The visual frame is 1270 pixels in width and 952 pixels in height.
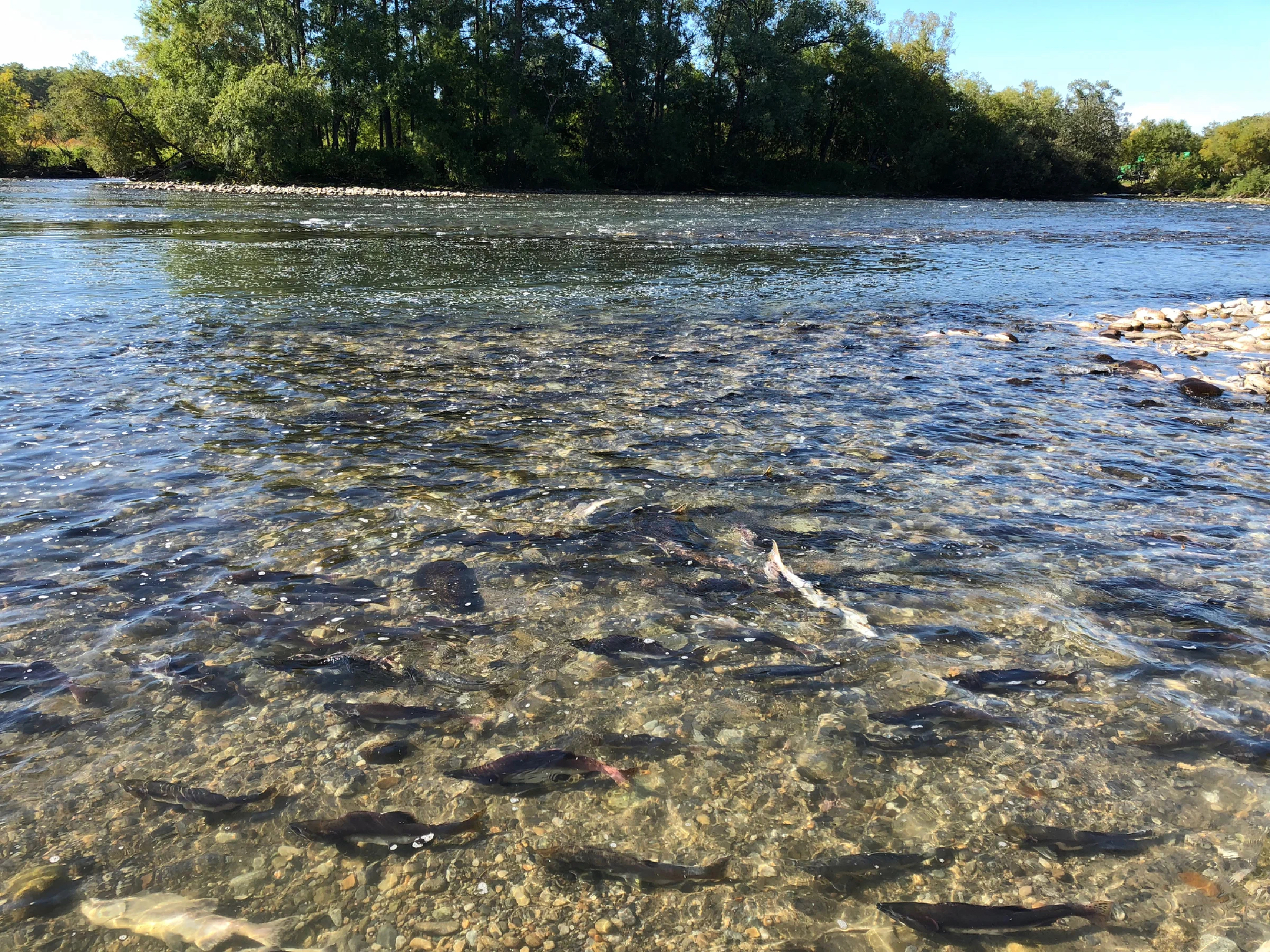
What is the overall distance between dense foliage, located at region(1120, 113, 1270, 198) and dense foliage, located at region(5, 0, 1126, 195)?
13667mm

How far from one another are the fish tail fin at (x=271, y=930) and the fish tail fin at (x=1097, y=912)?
8.06ft

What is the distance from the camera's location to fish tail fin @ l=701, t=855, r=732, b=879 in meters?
2.52

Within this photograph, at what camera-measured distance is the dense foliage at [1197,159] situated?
3246 inches

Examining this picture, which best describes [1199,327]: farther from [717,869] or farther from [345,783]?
[345,783]

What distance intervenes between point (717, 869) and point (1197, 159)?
367 feet

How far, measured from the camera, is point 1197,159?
8625 cm

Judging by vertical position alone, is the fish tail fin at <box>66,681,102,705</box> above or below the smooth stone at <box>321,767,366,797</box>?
above

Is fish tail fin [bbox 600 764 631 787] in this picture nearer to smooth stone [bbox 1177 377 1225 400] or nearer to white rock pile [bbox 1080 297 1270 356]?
smooth stone [bbox 1177 377 1225 400]

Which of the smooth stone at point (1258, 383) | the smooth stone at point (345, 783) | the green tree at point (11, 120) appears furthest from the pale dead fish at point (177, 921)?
the green tree at point (11, 120)

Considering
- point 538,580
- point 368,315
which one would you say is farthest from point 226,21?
point 538,580

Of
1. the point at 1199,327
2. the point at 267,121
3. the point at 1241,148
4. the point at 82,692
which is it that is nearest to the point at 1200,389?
the point at 1199,327

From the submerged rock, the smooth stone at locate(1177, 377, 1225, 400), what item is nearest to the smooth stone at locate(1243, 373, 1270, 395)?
the smooth stone at locate(1177, 377, 1225, 400)

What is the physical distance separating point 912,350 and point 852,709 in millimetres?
8039

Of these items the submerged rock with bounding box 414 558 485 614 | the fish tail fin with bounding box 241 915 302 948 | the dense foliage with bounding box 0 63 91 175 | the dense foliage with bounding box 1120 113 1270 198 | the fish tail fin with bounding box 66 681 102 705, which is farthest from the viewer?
the dense foliage with bounding box 1120 113 1270 198
